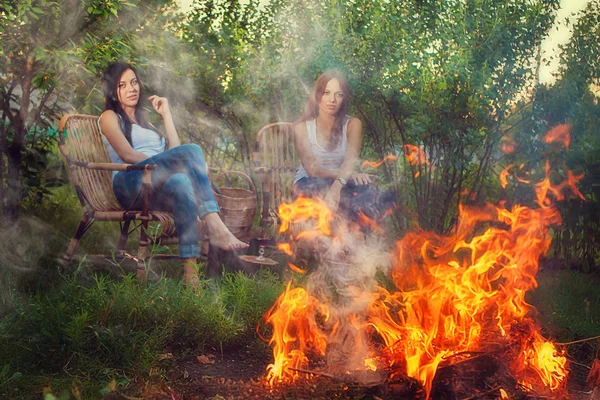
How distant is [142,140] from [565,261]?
139 inches

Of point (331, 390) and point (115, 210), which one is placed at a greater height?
point (115, 210)

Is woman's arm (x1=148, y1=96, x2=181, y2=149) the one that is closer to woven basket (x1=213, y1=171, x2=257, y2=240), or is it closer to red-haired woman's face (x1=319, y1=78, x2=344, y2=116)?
woven basket (x1=213, y1=171, x2=257, y2=240)

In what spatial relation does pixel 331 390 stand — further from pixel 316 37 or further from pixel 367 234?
pixel 316 37

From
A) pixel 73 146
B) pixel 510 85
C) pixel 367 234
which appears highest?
pixel 510 85

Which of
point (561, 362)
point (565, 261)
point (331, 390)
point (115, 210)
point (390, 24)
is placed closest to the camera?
point (331, 390)

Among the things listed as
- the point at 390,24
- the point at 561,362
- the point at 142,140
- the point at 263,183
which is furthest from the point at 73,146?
the point at 561,362

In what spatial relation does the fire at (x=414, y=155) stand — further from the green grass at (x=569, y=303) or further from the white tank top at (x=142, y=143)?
the white tank top at (x=142, y=143)

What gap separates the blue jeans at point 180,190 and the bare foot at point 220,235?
6 cm

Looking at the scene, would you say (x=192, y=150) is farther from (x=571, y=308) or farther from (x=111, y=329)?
(x=571, y=308)

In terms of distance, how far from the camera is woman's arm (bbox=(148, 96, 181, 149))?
14.2ft

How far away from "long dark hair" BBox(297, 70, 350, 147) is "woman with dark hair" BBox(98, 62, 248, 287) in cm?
104

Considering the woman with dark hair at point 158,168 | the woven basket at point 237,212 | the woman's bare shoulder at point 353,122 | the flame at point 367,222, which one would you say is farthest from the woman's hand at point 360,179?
the woman with dark hair at point 158,168

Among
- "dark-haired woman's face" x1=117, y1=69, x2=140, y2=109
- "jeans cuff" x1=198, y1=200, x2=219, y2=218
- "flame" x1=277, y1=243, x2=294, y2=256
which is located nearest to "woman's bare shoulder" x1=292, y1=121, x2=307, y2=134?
"flame" x1=277, y1=243, x2=294, y2=256

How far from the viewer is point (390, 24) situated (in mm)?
4875
